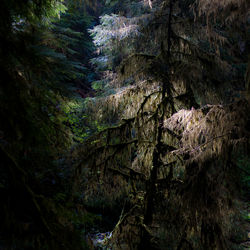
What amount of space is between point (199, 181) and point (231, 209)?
27.4 inches

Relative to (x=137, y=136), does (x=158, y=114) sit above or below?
above

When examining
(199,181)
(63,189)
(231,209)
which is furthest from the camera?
(63,189)

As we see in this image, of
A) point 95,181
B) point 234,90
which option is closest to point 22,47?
point 95,181

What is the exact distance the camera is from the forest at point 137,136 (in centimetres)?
160

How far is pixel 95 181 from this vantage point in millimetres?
3432

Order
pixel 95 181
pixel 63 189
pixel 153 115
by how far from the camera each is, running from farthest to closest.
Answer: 1. pixel 153 115
2. pixel 95 181
3. pixel 63 189

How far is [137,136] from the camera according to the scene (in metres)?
3.73

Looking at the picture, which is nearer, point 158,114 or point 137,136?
point 137,136

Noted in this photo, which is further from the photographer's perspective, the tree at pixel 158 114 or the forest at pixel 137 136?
Result: the tree at pixel 158 114

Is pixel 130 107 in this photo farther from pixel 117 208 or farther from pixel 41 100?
pixel 117 208

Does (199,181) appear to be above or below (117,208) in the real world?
above

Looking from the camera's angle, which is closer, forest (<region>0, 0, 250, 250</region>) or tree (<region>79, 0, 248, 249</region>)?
forest (<region>0, 0, 250, 250</region>)

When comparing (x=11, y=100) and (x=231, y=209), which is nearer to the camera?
(x=11, y=100)

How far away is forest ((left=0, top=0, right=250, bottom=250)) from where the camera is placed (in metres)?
1.60
